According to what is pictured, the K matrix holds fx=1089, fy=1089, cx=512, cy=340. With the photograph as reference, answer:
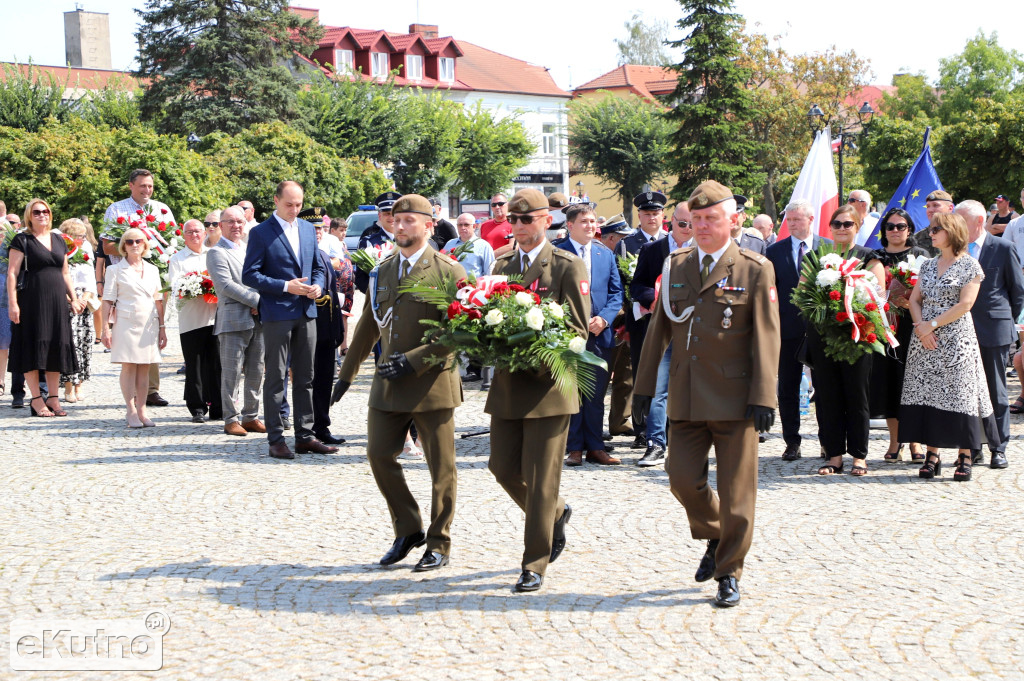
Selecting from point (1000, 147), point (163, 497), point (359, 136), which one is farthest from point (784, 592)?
point (359, 136)

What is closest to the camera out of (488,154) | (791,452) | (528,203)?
(528,203)

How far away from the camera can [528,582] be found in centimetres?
559

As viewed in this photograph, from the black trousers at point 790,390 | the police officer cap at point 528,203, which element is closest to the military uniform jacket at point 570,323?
the police officer cap at point 528,203

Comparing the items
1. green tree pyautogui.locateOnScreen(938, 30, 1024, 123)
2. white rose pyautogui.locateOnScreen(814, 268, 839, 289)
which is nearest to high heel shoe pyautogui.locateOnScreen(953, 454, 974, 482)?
white rose pyautogui.locateOnScreen(814, 268, 839, 289)

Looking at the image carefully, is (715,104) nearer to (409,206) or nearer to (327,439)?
(327,439)

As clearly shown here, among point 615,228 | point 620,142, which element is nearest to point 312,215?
point 615,228

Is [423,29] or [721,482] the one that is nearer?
[721,482]

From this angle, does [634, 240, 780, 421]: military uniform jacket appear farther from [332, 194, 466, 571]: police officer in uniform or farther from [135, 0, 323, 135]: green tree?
[135, 0, 323, 135]: green tree

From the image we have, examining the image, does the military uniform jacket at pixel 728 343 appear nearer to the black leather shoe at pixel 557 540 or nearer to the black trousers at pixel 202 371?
the black leather shoe at pixel 557 540

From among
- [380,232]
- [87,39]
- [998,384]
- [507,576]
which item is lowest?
[507,576]

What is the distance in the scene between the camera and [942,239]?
8.32 m

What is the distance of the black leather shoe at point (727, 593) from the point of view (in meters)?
5.32

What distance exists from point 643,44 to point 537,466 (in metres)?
87.3

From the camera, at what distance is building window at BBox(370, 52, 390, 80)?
68812 mm
